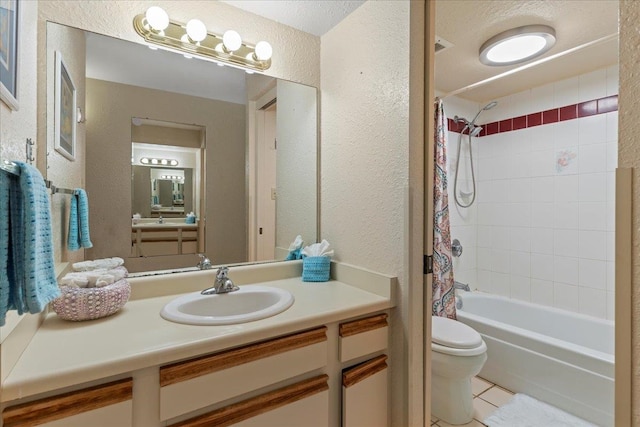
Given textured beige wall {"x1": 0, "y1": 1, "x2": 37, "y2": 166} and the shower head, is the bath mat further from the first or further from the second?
textured beige wall {"x1": 0, "y1": 1, "x2": 37, "y2": 166}

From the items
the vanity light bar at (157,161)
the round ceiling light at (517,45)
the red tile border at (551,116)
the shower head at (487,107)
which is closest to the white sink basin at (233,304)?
the vanity light bar at (157,161)

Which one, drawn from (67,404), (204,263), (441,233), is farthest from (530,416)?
(67,404)

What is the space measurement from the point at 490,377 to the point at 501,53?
2.21 m

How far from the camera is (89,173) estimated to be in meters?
1.30

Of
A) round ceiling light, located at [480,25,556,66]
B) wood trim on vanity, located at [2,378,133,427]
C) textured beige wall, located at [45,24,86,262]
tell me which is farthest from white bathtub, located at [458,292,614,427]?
textured beige wall, located at [45,24,86,262]

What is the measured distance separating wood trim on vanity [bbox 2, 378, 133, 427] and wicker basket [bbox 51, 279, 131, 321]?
33cm

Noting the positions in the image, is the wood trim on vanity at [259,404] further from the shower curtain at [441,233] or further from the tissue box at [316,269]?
the shower curtain at [441,233]

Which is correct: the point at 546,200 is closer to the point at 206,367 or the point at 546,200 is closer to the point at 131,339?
the point at 206,367

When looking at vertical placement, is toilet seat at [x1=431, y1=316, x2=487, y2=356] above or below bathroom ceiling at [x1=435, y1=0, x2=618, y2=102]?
below

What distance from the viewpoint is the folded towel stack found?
1.02 m

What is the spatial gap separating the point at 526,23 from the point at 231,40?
163 centimetres

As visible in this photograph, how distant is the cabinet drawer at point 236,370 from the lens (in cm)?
85

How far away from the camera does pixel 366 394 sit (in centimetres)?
123

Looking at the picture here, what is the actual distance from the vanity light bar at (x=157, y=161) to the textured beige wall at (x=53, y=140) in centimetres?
23
